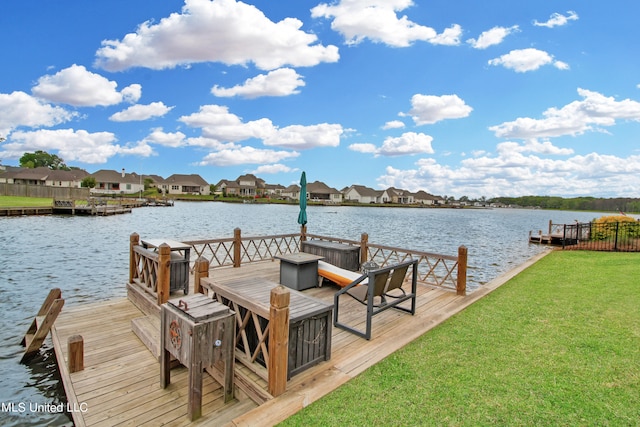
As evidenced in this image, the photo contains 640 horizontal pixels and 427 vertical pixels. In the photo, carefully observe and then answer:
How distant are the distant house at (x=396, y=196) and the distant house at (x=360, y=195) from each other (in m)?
5.86

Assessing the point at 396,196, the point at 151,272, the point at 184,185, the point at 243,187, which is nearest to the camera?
the point at 151,272

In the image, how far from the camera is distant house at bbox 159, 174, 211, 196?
108 meters

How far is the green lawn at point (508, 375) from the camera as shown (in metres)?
3.33

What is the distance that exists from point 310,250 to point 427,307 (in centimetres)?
413

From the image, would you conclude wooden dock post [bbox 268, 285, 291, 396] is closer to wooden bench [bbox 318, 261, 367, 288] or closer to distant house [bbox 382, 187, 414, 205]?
wooden bench [bbox 318, 261, 367, 288]

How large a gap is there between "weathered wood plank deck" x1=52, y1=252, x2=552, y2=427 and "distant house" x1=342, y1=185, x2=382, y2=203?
408 ft

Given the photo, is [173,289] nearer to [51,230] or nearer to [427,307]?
[427,307]

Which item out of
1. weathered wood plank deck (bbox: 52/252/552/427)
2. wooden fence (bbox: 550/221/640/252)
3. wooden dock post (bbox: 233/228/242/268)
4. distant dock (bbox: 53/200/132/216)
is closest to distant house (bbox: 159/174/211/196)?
distant dock (bbox: 53/200/132/216)

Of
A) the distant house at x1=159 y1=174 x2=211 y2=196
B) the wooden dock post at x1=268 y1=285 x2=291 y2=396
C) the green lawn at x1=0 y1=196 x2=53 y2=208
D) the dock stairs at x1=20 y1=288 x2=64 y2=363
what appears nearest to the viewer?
the wooden dock post at x1=268 y1=285 x2=291 y2=396

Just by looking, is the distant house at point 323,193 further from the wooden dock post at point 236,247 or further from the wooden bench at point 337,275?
the wooden bench at point 337,275

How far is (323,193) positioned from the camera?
125 m

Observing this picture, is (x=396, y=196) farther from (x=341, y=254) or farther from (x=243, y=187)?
(x=341, y=254)

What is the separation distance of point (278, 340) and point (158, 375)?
2.23 metres

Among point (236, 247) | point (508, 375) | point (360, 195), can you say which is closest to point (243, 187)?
point (360, 195)
